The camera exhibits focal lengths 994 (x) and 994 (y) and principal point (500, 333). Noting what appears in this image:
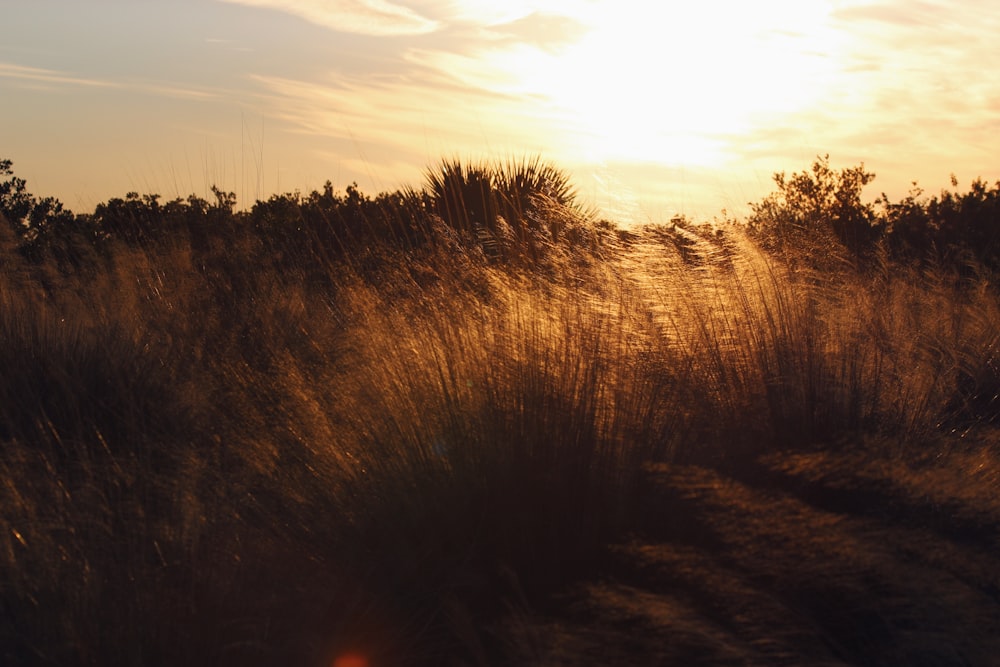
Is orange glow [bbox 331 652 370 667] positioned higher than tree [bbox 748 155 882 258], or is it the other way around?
tree [bbox 748 155 882 258]

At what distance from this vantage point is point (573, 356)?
4594 millimetres

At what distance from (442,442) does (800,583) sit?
158cm

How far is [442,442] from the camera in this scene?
4.29 m

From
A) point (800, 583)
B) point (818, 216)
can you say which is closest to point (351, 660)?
point (800, 583)

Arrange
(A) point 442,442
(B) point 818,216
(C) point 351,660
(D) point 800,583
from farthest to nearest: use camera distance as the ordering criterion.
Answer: (B) point 818,216 → (A) point 442,442 → (D) point 800,583 → (C) point 351,660

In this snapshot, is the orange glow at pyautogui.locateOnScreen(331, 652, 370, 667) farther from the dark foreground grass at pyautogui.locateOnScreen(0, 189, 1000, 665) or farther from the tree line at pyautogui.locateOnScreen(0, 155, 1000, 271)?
the tree line at pyautogui.locateOnScreen(0, 155, 1000, 271)

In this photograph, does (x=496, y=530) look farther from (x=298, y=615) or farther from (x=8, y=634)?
(x=8, y=634)

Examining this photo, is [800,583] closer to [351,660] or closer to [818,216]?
[351,660]

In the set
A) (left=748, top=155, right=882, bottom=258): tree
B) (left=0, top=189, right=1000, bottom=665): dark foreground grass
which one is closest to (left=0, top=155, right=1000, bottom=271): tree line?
(left=748, top=155, right=882, bottom=258): tree

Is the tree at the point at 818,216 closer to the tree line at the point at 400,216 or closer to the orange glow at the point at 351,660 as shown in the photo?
the tree line at the point at 400,216

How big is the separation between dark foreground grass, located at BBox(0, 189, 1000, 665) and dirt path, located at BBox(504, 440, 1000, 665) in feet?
0.08

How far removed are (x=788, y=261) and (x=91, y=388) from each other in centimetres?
420

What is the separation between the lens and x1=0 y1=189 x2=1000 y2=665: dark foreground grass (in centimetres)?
336

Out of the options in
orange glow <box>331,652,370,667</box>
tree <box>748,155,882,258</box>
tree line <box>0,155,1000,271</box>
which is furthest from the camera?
tree line <box>0,155,1000,271</box>
